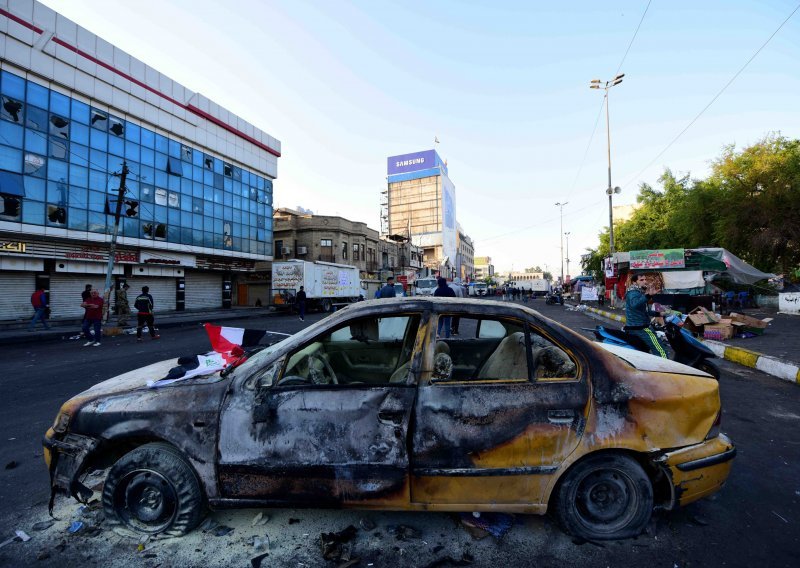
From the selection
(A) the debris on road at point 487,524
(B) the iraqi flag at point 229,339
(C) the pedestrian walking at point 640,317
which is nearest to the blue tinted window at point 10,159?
(B) the iraqi flag at point 229,339

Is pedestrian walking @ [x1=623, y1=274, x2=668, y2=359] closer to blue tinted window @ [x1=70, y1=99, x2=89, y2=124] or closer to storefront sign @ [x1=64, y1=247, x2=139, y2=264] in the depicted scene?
storefront sign @ [x1=64, y1=247, x2=139, y2=264]

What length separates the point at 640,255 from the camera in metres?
19.7

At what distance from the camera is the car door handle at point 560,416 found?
221cm

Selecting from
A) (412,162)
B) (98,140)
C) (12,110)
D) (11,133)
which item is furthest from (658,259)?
(412,162)

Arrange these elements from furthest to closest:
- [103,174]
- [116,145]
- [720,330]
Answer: [116,145]
[103,174]
[720,330]

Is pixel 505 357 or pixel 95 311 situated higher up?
pixel 95 311

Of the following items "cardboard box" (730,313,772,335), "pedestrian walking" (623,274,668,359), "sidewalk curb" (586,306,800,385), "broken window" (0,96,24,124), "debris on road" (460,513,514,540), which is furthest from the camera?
"broken window" (0,96,24,124)

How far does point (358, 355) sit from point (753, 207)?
25.5m

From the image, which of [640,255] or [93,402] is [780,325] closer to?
[640,255]

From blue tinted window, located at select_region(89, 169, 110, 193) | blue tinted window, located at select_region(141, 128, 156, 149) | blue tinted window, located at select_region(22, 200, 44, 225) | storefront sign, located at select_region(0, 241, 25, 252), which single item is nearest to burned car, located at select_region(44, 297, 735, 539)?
storefront sign, located at select_region(0, 241, 25, 252)

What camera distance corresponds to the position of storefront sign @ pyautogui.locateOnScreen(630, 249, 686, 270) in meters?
18.1

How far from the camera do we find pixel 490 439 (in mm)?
2201

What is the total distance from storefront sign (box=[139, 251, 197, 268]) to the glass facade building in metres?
0.80

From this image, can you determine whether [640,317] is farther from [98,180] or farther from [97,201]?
[98,180]
